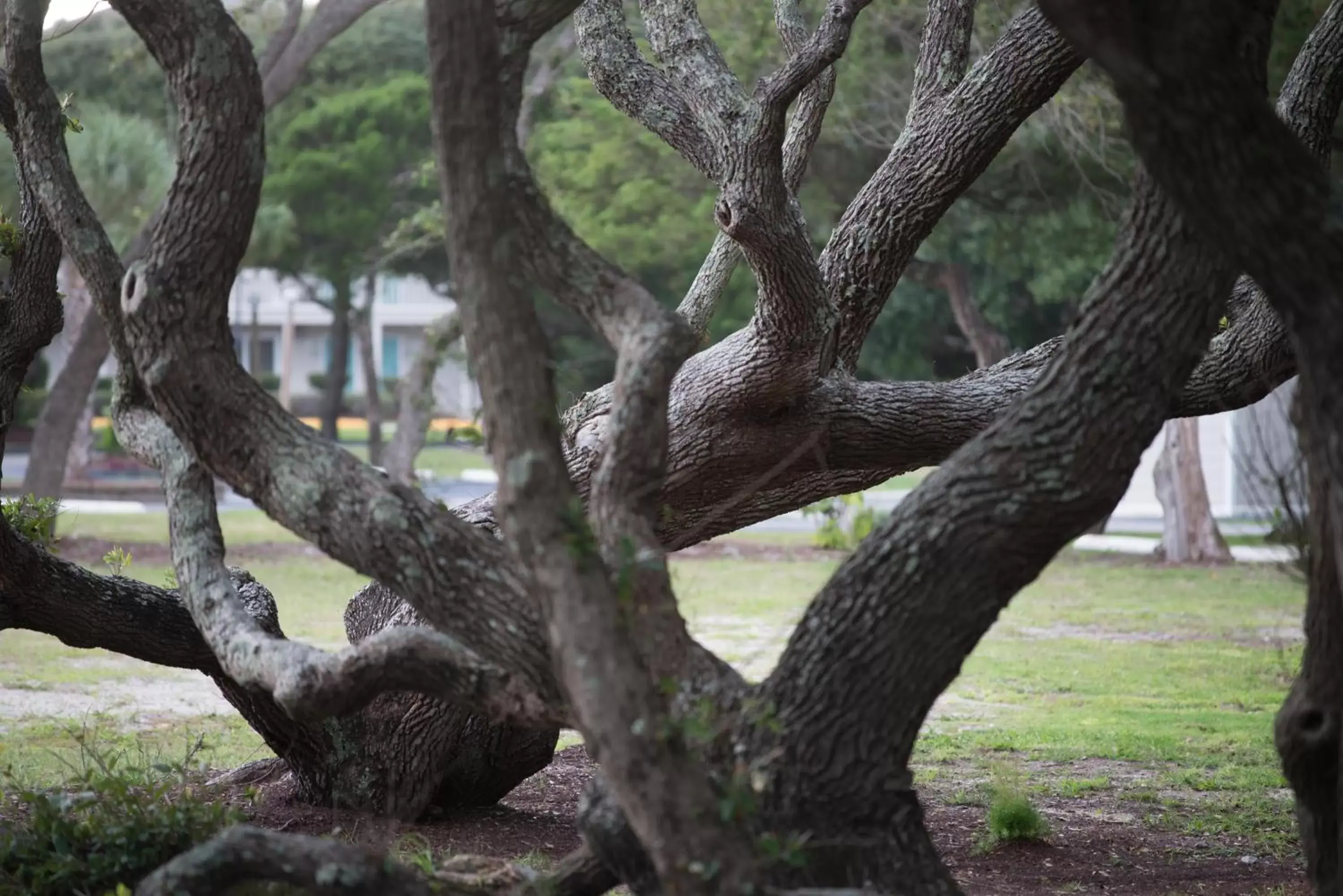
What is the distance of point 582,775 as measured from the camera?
24.5 feet

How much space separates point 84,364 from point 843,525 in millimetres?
9594

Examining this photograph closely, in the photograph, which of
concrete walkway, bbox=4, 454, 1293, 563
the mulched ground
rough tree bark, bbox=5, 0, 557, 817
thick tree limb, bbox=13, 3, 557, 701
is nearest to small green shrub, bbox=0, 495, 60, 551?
rough tree bark, bbox=5, 0, 557, 817

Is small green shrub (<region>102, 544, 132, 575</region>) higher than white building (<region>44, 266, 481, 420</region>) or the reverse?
the reverse

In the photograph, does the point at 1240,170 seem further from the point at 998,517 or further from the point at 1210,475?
the point at 1210,475

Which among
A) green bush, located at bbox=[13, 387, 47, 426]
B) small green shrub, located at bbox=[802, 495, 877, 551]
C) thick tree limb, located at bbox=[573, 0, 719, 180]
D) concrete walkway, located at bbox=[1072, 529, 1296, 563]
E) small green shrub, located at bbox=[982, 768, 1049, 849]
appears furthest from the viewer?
green bush, located at bbox=[13, 387, 47, 426]

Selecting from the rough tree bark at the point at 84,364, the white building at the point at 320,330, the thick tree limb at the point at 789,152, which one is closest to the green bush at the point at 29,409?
the rough tree bark at the point at 84,364

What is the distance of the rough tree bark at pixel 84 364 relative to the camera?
1658 cm

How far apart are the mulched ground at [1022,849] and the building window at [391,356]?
48.6m

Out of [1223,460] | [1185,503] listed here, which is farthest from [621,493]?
[1223,460]

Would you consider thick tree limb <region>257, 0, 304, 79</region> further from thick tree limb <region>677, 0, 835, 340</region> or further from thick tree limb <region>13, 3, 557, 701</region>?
thick tree limb <region>13, 3, 557, 701</region>

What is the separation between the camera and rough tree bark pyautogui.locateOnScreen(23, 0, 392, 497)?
16578 millimetres

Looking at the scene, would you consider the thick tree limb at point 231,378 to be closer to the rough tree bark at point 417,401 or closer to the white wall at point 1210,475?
the rough tree bark at point 417,401

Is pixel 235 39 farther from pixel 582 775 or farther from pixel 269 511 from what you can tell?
pixel 582 775

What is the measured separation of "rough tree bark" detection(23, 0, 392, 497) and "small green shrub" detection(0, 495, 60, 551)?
11809 mm
